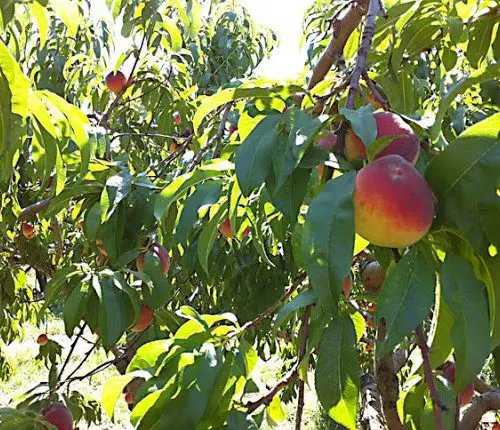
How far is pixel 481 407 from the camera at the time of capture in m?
1.42

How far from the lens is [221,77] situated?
3607 mm

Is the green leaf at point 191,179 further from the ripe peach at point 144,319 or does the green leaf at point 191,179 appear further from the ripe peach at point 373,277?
the ripe peach at point 373,277

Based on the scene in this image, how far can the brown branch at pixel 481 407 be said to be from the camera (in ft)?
4.62

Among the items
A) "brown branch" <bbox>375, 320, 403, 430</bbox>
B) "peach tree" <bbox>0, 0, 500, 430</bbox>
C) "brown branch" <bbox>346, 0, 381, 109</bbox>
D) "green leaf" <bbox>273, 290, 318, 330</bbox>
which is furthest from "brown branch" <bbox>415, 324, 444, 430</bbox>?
"brown branch" <bbox>375, 320, 403, 430</bbox>

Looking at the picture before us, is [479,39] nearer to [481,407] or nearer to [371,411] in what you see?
[481,407]

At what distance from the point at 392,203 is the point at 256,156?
0.47 feet

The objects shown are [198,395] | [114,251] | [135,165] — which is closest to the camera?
[198,395]

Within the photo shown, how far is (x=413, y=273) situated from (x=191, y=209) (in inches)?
14.8

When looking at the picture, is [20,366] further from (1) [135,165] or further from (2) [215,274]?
(2) [215,274]

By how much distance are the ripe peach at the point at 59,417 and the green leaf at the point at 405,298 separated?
774 millimetres

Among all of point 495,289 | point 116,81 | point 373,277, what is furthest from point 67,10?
point 116,81

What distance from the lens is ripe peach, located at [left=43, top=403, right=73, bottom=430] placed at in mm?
1081

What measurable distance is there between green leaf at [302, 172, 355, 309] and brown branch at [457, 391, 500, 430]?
1.12 meters

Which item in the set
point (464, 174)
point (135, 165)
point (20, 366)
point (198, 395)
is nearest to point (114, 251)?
point (198, 395)
